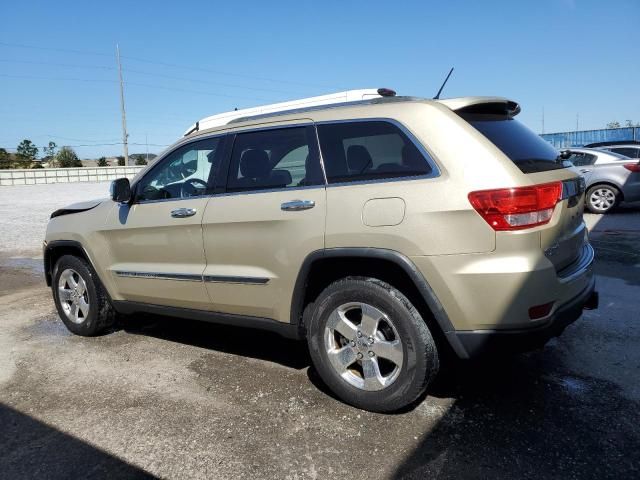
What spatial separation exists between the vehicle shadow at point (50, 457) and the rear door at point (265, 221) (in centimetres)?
127

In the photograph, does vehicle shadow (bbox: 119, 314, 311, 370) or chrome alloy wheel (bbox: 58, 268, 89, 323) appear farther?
chrome alloy wheel (bbox: 58, 268, 89, 323)

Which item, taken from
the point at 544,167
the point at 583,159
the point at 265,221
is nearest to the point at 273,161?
the point at 265,221

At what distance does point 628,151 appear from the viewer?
11922 mm

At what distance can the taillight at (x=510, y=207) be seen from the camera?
2678 millimetres

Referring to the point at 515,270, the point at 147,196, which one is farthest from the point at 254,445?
the point at 147,196

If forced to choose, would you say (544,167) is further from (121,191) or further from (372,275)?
(121,191)

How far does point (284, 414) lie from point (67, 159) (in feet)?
206

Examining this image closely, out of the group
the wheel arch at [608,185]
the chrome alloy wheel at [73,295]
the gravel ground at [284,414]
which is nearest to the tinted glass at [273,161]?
the gravel ground at [284,414]

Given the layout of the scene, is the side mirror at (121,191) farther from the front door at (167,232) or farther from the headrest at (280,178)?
the headrest at (280,178)

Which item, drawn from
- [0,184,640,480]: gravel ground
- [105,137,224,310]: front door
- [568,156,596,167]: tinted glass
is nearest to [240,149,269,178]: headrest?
[105,137,224,310]: front door

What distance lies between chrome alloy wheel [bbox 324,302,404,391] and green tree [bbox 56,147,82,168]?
5904cm

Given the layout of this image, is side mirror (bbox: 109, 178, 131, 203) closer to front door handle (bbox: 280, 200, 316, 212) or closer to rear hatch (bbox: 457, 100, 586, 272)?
front door handle (bbox: 280, 200, 316, 212)

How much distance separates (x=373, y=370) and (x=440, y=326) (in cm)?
52

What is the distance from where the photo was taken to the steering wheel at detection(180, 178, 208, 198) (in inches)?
153
